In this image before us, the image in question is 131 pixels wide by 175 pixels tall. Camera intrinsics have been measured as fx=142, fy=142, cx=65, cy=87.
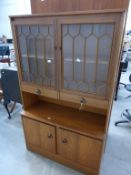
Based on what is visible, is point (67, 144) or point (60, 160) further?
point (60, 160)

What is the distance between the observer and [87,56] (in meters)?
1.20

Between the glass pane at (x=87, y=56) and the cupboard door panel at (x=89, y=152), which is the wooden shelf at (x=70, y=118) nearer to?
the cupboard door panel at (x=89, y=152)

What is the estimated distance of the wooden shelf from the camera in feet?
4.71

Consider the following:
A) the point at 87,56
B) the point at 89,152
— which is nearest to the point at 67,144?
the point at 89,152

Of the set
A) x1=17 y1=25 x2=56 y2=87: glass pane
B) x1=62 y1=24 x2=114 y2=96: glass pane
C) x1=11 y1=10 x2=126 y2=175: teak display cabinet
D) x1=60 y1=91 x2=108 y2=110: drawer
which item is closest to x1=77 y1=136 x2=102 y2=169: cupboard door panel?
x1=11 y1=10 x2=126 y2=175: teak display cabinet

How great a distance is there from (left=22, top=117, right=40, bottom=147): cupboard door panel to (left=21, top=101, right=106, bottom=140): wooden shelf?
0.27 feet

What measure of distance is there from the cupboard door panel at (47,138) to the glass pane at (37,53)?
50 cm

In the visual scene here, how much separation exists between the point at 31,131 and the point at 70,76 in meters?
0.90

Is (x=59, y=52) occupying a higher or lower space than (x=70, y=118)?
higher

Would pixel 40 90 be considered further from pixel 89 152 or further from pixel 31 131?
pixel 89 152

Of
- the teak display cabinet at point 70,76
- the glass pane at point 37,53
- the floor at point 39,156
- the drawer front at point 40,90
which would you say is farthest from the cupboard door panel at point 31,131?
the glass pane at point 37,53

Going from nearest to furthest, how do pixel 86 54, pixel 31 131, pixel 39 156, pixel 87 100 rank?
pixel 86 54
pixel 87 100
pixel 31 131
pixel 39 156

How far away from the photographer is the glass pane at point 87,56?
1097 millimetres

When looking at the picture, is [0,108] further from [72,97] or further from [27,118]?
[72,97]
